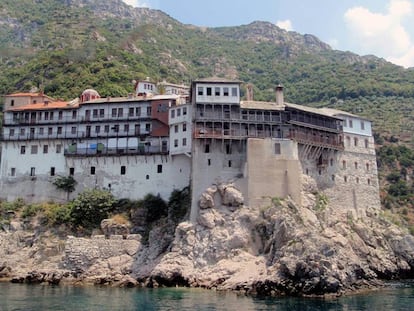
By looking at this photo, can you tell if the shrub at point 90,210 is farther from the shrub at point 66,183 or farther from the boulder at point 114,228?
the shrub at point 66,183

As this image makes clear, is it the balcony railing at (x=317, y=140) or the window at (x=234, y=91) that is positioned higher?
the window at (x=234, y=91)

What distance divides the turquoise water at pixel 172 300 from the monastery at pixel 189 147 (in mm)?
11405

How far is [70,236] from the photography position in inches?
2028

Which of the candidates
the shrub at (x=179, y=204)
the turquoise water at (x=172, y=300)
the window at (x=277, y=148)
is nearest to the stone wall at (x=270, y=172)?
the window at (x=277, y=148)

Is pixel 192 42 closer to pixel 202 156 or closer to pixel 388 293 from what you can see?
pixel 202 156

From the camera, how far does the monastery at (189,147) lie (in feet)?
165

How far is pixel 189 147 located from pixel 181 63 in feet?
195

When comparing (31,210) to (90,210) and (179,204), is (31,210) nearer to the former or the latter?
(90,210)

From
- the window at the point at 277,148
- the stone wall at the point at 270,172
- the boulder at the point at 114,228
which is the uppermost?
the window at the point at 277,148

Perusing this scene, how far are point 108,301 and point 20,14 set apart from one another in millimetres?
94548

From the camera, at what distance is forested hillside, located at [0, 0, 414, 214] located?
8112 cm

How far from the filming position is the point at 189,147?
5247cm

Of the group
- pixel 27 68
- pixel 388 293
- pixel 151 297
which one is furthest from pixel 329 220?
pixel 27 68

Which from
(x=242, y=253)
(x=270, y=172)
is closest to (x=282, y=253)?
(x=242, y=253)
